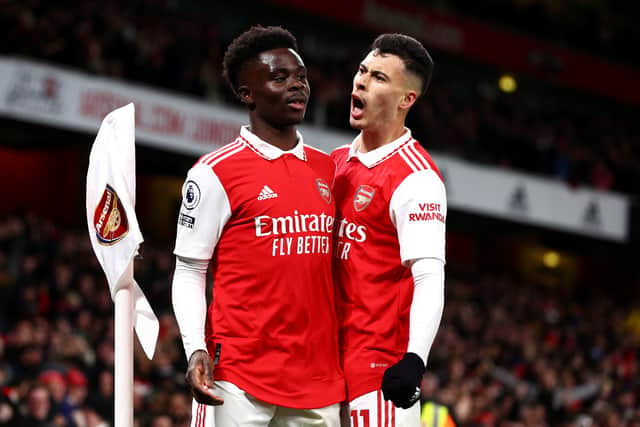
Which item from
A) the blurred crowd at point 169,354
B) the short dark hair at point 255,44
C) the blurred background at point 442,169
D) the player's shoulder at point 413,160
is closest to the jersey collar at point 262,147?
the short dark hair at point 255,44

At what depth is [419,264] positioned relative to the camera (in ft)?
12.1

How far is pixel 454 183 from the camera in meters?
17.7

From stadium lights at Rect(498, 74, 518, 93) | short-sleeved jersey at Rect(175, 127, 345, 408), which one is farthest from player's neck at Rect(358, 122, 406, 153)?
stadium lights at Rect(498, 74, 518, 93)

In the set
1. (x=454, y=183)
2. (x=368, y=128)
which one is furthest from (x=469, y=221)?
(x=368, y=128)

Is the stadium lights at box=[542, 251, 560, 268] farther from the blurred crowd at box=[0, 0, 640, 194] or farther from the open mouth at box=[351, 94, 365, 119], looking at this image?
the open mouth at box=[351, 94, 365, 119]

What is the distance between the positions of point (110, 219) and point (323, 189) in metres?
0.74

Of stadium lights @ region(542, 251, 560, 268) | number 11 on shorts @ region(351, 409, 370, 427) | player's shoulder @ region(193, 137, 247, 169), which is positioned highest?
stadium lights @ region(542, 251, 560, 268)

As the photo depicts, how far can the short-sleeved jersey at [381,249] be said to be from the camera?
3746mm

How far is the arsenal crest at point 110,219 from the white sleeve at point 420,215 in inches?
36.5

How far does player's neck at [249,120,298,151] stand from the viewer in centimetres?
386

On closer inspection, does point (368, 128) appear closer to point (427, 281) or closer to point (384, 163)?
point (384, 163)

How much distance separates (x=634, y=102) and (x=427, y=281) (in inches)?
844

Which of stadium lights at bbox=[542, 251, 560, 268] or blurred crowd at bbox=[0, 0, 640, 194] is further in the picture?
Answer: stadium lights at bbox=[542, 251, 560, 268]

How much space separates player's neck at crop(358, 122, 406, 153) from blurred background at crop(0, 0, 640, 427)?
3.89 meters
